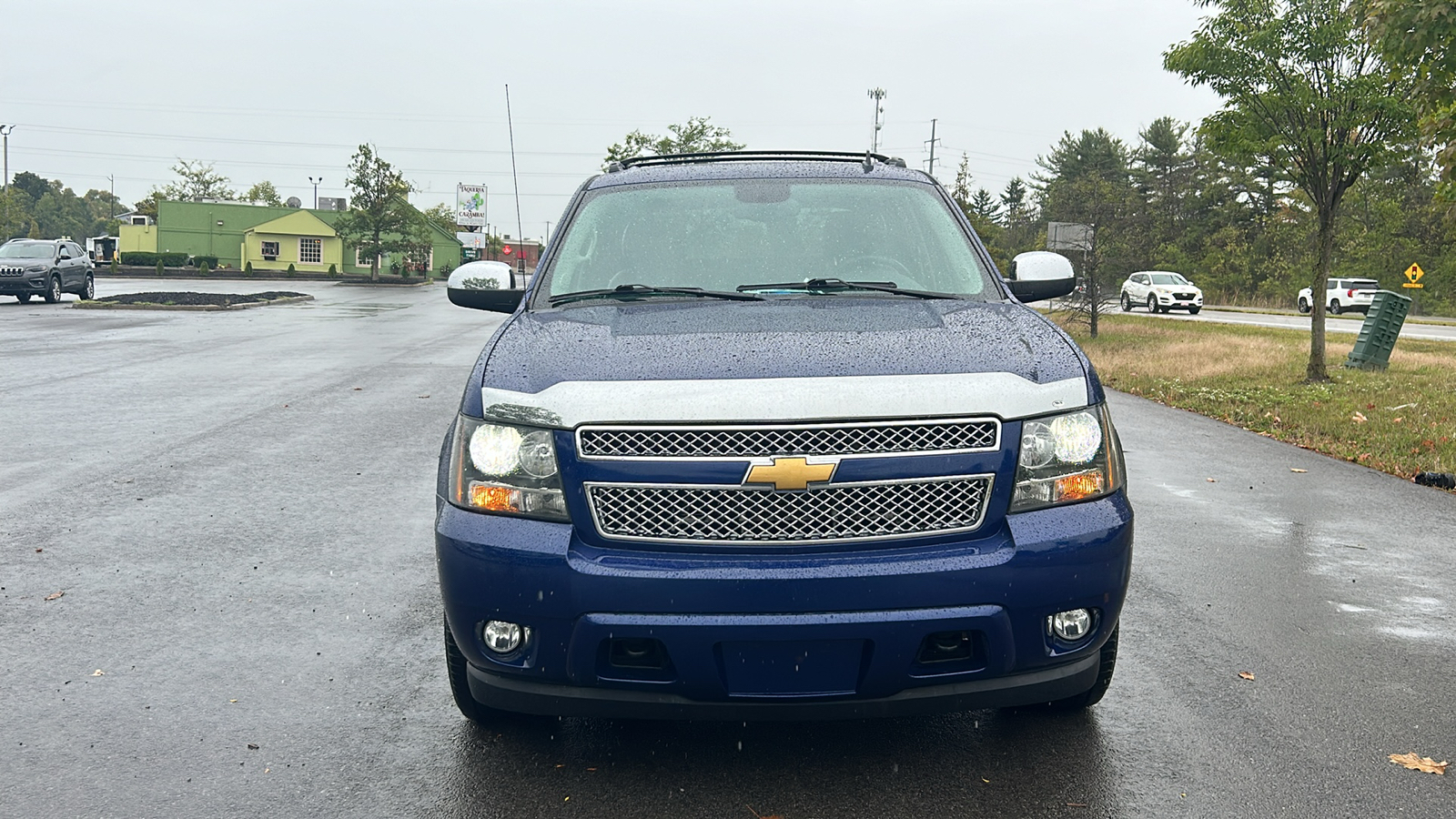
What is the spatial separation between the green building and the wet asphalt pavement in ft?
240

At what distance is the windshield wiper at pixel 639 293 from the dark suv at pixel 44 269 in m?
31.2

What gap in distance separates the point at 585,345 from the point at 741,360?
50 cm

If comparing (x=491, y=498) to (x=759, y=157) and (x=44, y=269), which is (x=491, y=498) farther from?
(x=44, y=269)

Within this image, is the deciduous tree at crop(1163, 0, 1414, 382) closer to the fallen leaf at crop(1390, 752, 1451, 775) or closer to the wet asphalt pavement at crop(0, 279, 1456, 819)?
the wet asphalt pavement at crop(0, 279, 1456, 819)

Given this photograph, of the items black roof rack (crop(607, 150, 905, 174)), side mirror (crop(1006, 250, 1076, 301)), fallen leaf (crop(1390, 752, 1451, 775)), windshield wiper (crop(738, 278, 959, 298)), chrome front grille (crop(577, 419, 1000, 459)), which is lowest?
fallen leaf (crop(1390, 752, 1451, 775))

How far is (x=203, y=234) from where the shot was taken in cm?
8544

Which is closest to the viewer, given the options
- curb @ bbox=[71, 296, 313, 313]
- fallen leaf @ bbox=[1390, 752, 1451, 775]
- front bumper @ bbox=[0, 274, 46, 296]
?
fallen leaf @ bbox=[1390, 752, 1451, 775]

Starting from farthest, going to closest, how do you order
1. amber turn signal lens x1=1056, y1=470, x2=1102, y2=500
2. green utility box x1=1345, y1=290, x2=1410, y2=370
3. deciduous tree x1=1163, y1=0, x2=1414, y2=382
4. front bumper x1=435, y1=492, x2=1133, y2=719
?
green utility box x1=1345, y1=290, x2=1410, y2=370 < deciduous tree x1=1163, y1=0, x2=1414, y2=382 < amber turn signal lens x1=1056, y1=470, x2=1102, y2=500 < front bumper x1=435, y1=492, x2=1133, y2=719

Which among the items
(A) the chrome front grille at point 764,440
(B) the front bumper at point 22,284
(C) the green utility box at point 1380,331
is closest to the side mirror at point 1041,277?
(A) the chrome front grille at point 764,440

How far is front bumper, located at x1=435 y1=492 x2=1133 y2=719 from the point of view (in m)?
2.85

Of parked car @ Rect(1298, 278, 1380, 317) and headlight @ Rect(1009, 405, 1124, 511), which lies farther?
parked car @ Rect(1298, 278, 1380, 317)

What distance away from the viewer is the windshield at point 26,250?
1224 inches

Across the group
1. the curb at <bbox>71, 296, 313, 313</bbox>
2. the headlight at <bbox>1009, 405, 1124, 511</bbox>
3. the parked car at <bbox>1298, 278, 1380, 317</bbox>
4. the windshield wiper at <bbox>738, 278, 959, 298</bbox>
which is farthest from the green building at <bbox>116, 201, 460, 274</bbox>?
the headlight at <bbox>1009, 405, 1124, 511</bbox>

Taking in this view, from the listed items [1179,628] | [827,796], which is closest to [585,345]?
[827,796]
